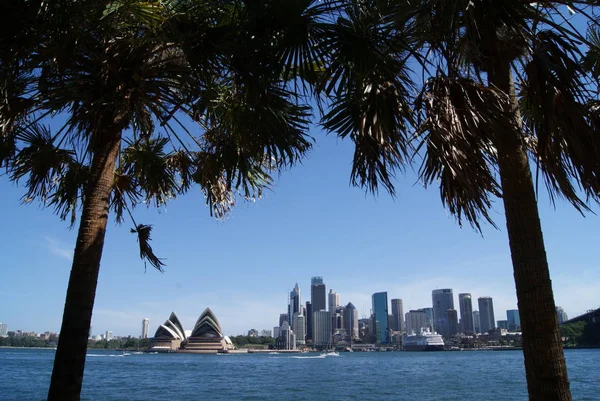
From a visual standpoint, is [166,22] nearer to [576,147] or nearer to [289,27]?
[289,27]

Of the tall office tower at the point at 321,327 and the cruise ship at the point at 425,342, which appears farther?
the tall office tower at the point at 321,327

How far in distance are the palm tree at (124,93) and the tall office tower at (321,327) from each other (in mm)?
161873

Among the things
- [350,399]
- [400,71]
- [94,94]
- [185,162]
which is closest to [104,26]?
[94,94]

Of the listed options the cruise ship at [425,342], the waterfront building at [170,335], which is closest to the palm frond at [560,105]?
the waterfront building at [170,335]

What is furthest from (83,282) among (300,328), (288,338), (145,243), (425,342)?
(300,328)

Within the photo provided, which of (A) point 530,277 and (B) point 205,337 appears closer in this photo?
(A) point 530,277

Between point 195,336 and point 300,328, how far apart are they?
7438 cm

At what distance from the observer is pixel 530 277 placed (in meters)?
2.99

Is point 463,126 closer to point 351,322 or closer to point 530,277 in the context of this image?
point 530,277

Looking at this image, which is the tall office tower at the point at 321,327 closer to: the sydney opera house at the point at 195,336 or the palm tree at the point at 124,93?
the sydney opera house at the point at 195,336

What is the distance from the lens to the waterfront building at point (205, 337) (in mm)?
92938

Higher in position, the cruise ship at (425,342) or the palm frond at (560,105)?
the palm frond at (560,105)

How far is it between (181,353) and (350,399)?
292ft

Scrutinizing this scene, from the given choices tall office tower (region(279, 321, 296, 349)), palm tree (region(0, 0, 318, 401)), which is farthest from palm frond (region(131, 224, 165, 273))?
tall office tower (region(279, 321, 296, 349))
